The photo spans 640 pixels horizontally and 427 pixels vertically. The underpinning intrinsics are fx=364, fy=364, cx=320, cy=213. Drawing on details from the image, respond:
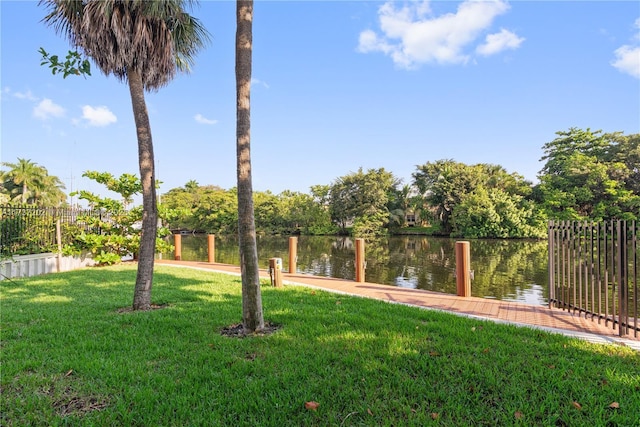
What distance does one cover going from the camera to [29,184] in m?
37.4

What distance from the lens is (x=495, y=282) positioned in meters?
11.8

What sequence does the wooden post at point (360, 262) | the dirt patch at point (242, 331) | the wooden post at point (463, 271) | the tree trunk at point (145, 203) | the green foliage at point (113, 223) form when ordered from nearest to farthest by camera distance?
the dirt patch at point (242, 331) < the tree trunk at point (145, 203) < the wooden post at point (463, 271) < the wooden post at point (360, 262) < the green foliage at point (113, 223)

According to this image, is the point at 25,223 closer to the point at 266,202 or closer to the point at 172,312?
the point at 172,312

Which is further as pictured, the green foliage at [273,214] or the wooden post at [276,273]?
the green foliage at [273,214]

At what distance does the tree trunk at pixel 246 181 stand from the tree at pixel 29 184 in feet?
131

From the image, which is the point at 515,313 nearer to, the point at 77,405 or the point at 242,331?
the point at 242,331

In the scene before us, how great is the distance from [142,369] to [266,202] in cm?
4265

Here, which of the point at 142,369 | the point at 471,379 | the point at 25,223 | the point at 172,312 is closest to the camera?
the point at 471,379

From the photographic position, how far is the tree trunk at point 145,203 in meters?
5.74

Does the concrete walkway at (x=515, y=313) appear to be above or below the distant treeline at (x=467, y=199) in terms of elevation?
below

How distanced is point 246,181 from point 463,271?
5189 mm

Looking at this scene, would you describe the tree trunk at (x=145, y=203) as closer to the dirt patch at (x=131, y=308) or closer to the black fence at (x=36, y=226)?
the dirt patch at (x=131, y=308)

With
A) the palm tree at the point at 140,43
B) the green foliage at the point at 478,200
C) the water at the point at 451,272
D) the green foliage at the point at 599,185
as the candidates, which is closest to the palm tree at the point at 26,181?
the water at the point at 451,272

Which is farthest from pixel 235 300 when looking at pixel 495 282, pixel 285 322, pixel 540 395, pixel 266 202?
pixel 266 202
